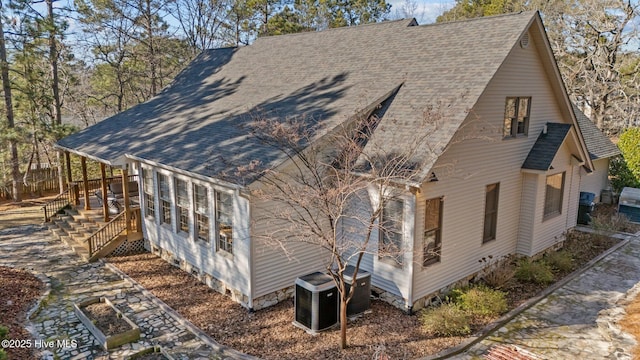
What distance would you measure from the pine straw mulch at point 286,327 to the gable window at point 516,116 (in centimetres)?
417

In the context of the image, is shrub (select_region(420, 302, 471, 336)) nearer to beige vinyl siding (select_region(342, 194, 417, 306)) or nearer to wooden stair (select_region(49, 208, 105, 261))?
beige vinyl siding (select_region(342, 194, 417, 306))

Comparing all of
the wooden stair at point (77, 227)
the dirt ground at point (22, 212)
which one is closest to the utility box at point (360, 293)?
the wooden stair at point (77, 227)

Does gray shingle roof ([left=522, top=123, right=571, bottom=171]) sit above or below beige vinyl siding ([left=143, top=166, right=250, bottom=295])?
above

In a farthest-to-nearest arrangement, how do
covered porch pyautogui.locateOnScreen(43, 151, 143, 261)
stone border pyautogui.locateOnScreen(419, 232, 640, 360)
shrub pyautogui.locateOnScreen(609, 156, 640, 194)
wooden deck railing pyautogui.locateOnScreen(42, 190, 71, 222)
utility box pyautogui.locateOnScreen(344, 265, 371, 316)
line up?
shrub pyautogui.locateOnScreen(609, 156, 640, 194) < wooden deck railing pyautogui.locateOnScreen(42, 190, 71, 222) < covered porch pyautogui.locateOnScreen(43, 151, 143, 261) < utility box pyautogui.locateOnScreen(344, 265, 371, 316) < stone border pyautogui.locateOnScreen(419, 232, 640, 360)

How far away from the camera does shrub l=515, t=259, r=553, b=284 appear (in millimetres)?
11719

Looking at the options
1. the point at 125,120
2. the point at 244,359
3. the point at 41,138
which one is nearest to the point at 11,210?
the point at 41,138

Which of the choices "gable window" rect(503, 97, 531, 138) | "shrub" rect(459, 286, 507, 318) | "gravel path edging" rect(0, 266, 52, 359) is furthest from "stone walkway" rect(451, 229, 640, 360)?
"gravel path edging" rect(0, 266, 52, 359)

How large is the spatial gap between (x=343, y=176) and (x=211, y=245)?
13.0 ft

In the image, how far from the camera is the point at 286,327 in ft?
30.5

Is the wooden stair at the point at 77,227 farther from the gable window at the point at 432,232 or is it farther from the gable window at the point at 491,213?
the gable window at the point at 491,213

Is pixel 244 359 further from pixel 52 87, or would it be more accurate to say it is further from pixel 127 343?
pixel 52 87

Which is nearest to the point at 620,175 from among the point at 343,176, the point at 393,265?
the point at 393,265

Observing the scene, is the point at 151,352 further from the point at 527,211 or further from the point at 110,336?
the point at 527,211

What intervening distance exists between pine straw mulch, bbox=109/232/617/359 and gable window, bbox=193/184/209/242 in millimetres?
1350
